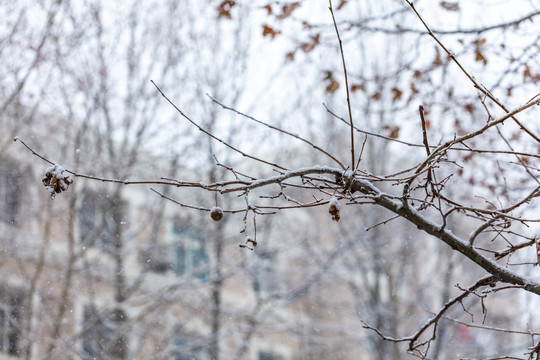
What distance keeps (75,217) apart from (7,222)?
43.9 inches

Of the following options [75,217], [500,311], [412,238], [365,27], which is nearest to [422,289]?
[412,238]

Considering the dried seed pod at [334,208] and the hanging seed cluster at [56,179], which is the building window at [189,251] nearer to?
the hanging seed cluster at [56,179]

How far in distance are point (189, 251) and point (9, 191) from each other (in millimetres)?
4175

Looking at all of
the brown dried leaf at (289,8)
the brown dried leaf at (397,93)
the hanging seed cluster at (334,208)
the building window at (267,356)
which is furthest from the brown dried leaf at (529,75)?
the building window at (267,356)

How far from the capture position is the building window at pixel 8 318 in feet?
32.9

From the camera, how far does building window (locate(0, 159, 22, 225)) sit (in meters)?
11.0

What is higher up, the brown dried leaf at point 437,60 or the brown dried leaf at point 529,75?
the brown dried leaf at point 437,60

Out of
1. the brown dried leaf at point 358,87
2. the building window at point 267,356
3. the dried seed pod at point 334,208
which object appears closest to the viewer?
the dried seed pod at point 334,208

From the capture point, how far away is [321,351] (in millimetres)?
16047

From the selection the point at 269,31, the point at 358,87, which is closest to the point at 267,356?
the point at 358,87

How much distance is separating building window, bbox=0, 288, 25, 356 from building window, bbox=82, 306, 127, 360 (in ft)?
3.51

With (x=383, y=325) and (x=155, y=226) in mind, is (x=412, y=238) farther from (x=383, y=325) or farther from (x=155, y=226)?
(x=155, y=226)

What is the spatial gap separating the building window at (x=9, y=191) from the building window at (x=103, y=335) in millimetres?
2177

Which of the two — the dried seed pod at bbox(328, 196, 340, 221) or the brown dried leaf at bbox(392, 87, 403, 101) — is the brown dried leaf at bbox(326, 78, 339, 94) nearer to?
the brown dried leaf at bbox(392, 87, 403, 101)
